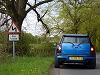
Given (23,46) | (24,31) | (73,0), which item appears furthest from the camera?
(73,0)

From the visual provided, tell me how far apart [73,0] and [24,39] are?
1887 centimetres

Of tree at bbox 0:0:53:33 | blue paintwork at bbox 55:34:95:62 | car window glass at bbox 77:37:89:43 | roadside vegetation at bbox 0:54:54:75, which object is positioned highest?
tree at bbox 0:0:53:33

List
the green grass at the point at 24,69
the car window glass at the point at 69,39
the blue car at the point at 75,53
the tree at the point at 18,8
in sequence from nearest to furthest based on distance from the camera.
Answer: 1. the green grass at the point at 24,69
2. the blue car at the point at 75,53
3. the car window glass at the point at 69,39
4. the tree at the point at 18,8

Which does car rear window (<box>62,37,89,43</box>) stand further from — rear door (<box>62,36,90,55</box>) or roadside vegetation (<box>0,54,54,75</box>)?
roadside vegetation (<box>0,54,54,75</box>)

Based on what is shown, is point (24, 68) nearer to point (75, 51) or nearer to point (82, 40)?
point (75, 51)

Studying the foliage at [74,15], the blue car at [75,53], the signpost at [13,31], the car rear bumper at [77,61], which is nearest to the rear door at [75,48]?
the blue car at [75,53]

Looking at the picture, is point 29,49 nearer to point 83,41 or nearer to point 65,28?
point 83,41

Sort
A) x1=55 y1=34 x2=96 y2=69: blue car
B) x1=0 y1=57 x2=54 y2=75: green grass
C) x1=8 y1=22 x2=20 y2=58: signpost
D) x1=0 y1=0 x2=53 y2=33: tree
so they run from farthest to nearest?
x1=0 y1=0 x2=53 y2=33: tree, x1=8 y1=22 x2=20 y2=58: signpost, x1=55 y1=34 x2=96 y2=69: blue car, x1=0 y1=57 x2=54 y2=75: green grass

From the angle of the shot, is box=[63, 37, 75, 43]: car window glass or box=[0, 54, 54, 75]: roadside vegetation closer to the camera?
box=[0, 54, 54, 75]: roadside vegetation

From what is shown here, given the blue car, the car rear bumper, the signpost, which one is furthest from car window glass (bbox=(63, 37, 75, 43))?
the signpost

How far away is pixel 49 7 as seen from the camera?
3953 centimetres

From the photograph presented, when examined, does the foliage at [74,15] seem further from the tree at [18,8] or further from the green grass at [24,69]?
the green grass at [24,69]

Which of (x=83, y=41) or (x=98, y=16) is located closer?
(x=83, y=41)

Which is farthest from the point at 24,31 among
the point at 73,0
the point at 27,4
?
the point at 73,0
